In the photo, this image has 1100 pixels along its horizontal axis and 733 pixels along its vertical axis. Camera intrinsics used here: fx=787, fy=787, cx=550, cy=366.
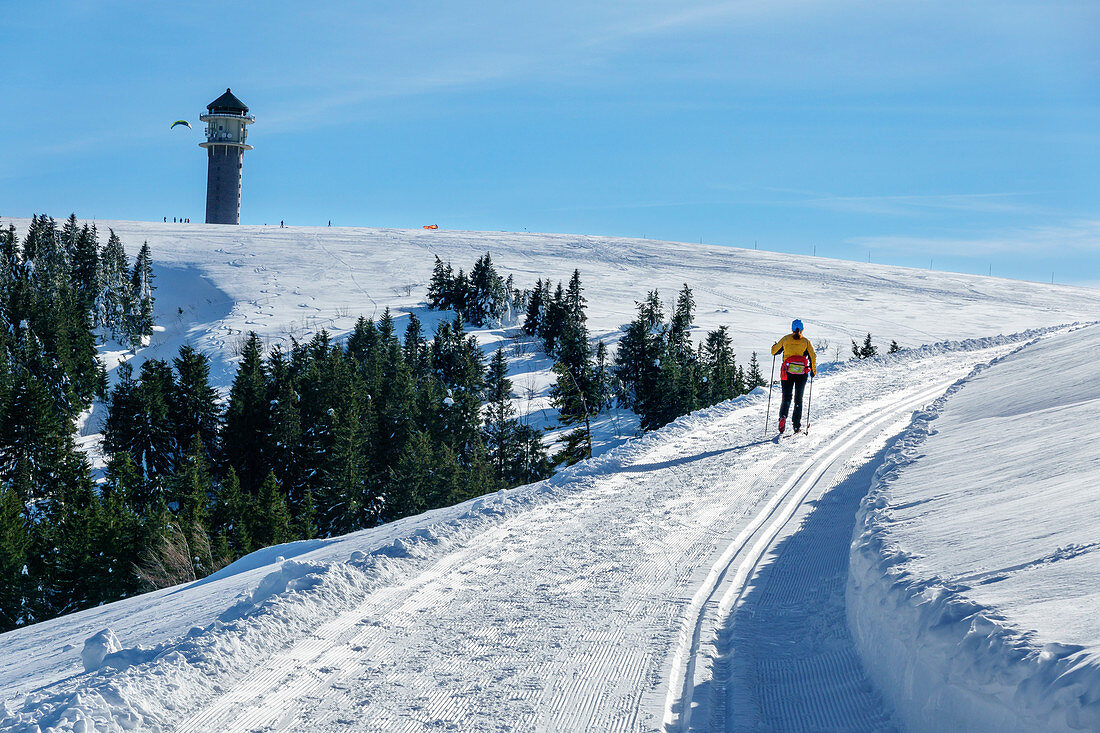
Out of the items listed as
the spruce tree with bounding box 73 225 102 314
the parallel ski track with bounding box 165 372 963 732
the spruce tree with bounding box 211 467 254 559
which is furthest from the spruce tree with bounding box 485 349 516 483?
the spruce tree with bounding box 73 225 102 314

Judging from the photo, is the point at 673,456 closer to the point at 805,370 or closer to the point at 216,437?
the point at 805,370

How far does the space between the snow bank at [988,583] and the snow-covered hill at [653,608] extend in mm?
21

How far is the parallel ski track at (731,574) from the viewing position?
185 inches

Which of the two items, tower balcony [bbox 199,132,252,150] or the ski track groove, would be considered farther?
tower balcony [bbox 199,132,252,150]

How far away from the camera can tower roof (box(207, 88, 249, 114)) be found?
102 metres

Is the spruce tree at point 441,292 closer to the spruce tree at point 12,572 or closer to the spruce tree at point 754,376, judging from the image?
the spruce tree at point 754,376

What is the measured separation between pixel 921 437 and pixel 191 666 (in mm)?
9807

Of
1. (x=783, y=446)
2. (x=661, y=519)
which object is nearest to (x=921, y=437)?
(x=783, y=446)

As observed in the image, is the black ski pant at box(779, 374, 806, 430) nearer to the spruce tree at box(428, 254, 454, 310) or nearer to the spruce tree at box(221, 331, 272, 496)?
the spruce tree at box(221, 331, 272, 496)

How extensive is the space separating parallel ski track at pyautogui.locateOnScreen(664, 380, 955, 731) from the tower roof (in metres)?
106

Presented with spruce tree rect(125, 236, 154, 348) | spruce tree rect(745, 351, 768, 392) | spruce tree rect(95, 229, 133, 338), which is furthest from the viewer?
spruce tree rect(95, 229, 133, 338)

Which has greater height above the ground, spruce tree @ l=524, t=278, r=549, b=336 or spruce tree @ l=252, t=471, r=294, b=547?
spruce tree @ l=524, t=278, r=549, b=336

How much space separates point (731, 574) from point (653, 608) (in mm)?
1143

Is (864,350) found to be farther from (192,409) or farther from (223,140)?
(223,140)
